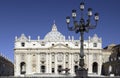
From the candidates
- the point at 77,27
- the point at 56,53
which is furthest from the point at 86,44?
the point at 77,27

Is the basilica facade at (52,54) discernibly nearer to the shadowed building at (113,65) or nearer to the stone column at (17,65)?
the stone column at (17,65)

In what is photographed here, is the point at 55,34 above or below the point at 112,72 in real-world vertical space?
above

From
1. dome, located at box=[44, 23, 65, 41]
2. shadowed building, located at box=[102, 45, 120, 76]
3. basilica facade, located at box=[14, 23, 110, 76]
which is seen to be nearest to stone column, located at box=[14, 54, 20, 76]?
basilica facade, located at box=[14, 23, 110, 76]

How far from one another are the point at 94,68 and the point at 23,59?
19.9 meters

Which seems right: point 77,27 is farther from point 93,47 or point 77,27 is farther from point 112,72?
point 93,47

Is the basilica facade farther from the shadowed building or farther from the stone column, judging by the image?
the shadowed building

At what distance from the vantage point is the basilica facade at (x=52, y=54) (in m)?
94.9

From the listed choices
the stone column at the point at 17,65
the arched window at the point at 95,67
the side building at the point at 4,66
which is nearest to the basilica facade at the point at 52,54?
the stone column at the point at 17,65

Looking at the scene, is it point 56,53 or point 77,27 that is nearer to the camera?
point 77,27

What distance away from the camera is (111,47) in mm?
106625

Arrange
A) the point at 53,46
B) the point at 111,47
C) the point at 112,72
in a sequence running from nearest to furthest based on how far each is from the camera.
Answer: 1. the point at 112,72
2. the point at 53,46
3. the point at 111,47

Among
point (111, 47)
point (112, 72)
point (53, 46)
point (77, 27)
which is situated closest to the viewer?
point (77, 27)

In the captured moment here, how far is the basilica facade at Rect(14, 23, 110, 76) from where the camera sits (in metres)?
94.9

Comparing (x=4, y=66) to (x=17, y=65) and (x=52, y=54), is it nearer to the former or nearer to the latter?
(x=17, y=65)
